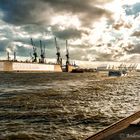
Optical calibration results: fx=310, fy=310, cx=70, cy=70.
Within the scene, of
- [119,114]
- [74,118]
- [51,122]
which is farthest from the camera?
[119,114]

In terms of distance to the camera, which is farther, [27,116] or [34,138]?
[27,116]

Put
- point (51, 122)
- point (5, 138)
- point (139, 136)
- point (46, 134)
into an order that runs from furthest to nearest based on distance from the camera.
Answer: point (51, 122)
point (46, 134)
point (5, 138)
point (139, 136)

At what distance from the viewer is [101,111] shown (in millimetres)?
25531

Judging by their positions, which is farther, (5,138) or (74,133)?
(74,133)

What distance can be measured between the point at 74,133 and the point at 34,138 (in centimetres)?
235

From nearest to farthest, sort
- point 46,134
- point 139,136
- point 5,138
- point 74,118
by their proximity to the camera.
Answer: point 139,136, point 5,138, point 46,134, point 74,118

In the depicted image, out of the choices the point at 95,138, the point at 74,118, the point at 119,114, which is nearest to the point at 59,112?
the point at 74,118

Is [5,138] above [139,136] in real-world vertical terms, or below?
below

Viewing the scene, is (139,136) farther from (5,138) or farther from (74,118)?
(74,118)

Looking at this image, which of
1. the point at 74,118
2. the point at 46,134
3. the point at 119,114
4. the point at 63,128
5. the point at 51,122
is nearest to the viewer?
the point at 46,134

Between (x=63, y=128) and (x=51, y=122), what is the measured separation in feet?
6.94

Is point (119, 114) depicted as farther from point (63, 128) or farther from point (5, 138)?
point (5, 138)

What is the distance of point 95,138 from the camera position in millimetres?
11359

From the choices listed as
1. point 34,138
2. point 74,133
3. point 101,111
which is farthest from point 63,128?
point 101,111
